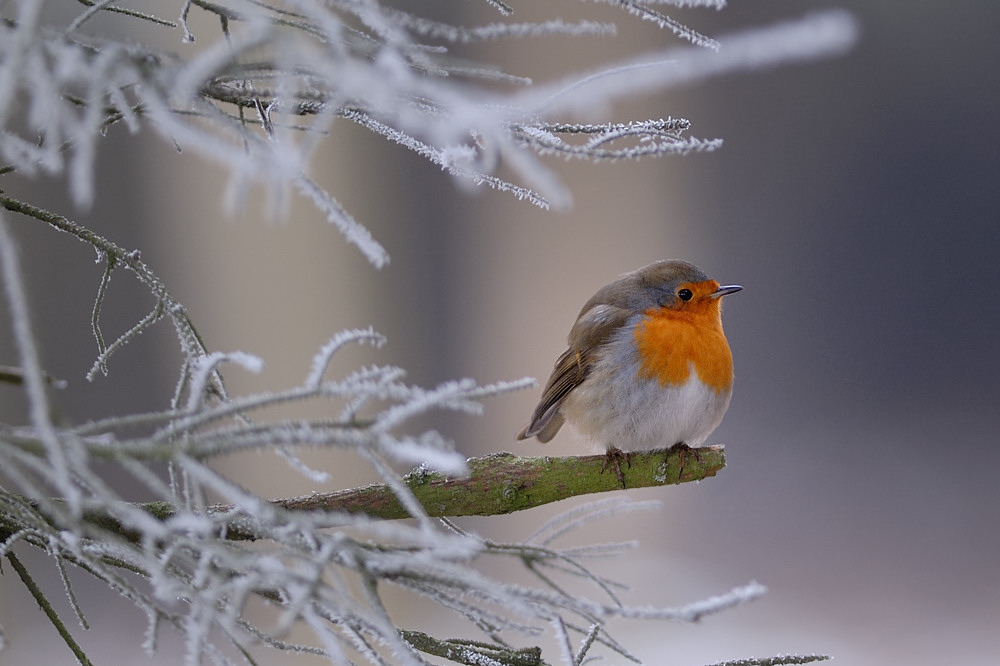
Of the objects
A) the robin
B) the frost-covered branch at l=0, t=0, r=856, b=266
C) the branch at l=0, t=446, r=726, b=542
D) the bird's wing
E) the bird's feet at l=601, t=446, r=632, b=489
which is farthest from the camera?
the bird's wing

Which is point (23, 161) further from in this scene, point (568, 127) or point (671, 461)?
point (671, 461)

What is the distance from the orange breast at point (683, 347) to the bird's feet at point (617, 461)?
0.25 meters

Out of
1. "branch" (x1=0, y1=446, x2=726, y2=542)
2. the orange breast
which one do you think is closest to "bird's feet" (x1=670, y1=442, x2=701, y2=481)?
"branch" (x1=0, y1=446, x2=726, y2=542)

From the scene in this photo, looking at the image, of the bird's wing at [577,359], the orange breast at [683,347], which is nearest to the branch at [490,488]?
the orange breast at [683,347]

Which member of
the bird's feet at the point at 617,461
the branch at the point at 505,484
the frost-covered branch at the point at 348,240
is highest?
the bird's feet at the point at 617,461

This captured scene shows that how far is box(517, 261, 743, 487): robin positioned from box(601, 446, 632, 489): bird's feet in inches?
0.9

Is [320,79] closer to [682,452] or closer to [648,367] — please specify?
[682,452]

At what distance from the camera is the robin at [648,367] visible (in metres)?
1.88

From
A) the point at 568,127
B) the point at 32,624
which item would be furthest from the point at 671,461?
the point at 32,624

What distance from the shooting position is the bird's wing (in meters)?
2.06

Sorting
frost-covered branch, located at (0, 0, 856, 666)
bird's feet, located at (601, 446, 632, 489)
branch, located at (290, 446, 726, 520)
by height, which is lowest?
frost-covered branch, located at (0, 0, 856, 666)

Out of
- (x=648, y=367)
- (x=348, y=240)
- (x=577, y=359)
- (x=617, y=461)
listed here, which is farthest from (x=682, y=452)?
(x=348, y=240)

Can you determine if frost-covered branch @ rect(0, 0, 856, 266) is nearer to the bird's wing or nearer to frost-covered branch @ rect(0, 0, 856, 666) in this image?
frost-covered branch @ rect(0, 0, 856, 666)

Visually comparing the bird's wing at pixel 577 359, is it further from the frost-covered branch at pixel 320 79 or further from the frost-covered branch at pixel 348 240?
the frost-covered branch at pixel 320 79
